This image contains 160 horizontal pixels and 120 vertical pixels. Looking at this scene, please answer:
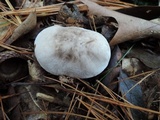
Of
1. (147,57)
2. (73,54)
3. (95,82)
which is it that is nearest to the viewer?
(73,54)

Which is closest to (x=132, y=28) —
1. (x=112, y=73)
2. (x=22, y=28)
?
(x=112, y=73)

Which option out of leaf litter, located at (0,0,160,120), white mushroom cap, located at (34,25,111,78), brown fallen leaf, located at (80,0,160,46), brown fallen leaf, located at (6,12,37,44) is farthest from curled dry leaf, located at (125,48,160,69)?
brown fallen leaf, located at (6,12,37,44)

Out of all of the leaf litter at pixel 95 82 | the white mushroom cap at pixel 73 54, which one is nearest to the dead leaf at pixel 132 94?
the leaf litter at pixel 95 82

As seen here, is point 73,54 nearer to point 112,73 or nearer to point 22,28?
point 112,73

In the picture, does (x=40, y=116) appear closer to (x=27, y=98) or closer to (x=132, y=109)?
(x=27, y=98)

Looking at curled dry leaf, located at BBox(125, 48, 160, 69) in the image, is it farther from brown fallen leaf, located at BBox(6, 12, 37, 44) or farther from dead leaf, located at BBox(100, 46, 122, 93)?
brown fallen leaf, located at BBox(6, 12, 37, 44)

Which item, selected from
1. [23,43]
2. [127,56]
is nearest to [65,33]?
[23,43]

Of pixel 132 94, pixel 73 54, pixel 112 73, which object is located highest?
pixel 73 54
